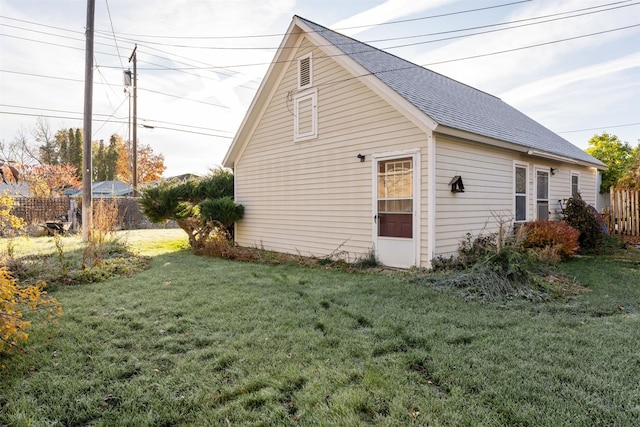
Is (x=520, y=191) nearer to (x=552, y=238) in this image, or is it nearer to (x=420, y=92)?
(x=552, y=238)

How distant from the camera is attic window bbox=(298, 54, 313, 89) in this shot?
29.6ft

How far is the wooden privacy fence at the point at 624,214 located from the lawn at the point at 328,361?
907 cm

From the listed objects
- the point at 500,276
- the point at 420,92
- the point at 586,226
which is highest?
the point at 420,92

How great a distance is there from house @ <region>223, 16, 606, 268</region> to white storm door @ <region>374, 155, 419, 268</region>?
22mm

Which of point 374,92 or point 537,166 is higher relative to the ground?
point 374,92

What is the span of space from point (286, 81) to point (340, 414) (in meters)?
9.00

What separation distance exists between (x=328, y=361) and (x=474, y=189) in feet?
20.0

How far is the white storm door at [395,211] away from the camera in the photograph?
7.04m

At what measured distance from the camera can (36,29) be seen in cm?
1266

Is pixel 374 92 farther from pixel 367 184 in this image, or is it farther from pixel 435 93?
pixel 435 93

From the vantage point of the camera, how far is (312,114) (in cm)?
896

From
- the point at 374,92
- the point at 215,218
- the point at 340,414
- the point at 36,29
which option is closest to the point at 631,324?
the point at 340,414

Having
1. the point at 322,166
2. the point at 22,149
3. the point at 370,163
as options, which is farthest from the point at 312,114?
the point at 22,149

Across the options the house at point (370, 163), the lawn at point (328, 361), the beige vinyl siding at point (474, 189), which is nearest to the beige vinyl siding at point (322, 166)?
the house at point (370, 163)
